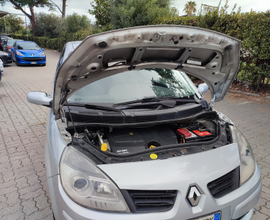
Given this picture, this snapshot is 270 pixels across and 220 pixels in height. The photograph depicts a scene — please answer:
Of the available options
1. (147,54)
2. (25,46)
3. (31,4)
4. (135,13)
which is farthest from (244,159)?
(31,4)

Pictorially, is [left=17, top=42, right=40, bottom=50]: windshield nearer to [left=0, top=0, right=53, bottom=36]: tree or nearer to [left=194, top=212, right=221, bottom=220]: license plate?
[left=194, top=212, right=221, bottom=220]: license plate

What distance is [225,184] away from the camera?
1608mm

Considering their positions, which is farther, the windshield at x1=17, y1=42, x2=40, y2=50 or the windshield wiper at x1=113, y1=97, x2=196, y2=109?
the windshield at x1=17, y1=42, x2=40, y2=50

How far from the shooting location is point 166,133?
2342 millimetres

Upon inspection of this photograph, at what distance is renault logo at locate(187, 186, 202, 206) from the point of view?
1.42 meters

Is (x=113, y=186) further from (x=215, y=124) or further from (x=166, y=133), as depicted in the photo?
(x=215, y=124)

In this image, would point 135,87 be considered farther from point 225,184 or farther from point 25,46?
point 25,46

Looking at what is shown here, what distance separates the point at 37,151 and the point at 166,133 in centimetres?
234

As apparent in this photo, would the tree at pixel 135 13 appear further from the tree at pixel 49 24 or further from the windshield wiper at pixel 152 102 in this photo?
the tree at pixel 49 24

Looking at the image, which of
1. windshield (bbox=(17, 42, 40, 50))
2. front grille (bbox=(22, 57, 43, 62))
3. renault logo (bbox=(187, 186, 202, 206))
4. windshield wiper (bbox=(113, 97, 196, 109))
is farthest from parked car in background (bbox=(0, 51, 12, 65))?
renault logo (bbox=(187, 186, 202, 206))

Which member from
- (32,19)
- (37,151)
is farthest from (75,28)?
(37,151)

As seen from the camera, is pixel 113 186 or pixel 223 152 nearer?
pixel 113 186

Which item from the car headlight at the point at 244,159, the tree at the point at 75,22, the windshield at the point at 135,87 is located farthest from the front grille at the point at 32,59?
the car headlight at the point at 244,159

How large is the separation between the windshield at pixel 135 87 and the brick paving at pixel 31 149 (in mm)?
1307
